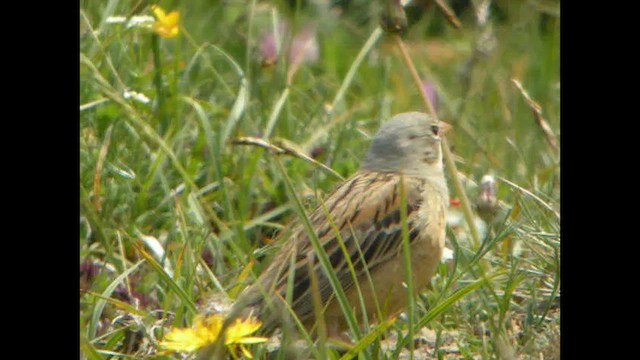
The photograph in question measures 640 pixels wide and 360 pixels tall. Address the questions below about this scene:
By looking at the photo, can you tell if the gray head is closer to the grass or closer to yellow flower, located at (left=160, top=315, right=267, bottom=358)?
the grass

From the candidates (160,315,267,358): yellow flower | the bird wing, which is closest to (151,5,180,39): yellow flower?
the bird wing

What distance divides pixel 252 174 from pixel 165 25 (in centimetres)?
74

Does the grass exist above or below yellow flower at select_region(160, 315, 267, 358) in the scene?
below

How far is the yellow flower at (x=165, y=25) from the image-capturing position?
18.1 ft

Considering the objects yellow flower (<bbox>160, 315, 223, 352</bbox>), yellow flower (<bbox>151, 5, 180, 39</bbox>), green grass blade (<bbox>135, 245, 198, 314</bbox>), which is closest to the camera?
yellow flower (<bbox>160, 315, 223, 352</bbox>)

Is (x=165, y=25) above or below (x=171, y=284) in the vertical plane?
above

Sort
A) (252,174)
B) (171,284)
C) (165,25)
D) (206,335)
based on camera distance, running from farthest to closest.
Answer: (165,25) < (252,174) < (171,284) < (206,335)

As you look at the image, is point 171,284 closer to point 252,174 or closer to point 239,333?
point 239,333

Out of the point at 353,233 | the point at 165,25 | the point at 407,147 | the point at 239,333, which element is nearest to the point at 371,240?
the point at 353,233

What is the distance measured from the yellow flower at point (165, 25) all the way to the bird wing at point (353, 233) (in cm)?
113

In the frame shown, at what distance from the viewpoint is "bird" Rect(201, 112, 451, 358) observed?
425 centimetres

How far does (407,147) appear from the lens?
5016 mm

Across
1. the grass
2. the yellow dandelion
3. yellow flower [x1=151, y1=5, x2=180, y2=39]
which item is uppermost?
yellow flower [x1=151, y1=5, x2=180, y2=39]
